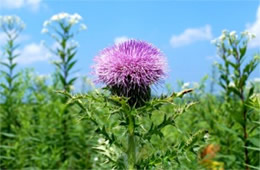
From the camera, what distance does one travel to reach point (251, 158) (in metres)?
3.09

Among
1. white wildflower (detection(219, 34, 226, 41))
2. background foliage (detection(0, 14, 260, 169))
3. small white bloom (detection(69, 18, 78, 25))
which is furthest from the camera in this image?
small white bloom (detection(69, 18, 78, 25))

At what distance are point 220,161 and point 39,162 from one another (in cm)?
160

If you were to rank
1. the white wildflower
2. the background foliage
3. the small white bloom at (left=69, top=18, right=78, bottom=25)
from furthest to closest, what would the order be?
1. the small white bloom at (left=69, top=18, right=78, bottom=25)
2. the white wildflower
3. the background foliage

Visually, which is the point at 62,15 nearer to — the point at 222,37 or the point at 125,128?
the point at 222,37

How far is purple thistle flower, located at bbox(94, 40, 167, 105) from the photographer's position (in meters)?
1.94

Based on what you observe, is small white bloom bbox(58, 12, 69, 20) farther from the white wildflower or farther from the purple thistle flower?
the purple thistle flower

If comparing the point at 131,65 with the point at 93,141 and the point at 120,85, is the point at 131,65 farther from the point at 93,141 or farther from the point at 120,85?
the point at 93,141

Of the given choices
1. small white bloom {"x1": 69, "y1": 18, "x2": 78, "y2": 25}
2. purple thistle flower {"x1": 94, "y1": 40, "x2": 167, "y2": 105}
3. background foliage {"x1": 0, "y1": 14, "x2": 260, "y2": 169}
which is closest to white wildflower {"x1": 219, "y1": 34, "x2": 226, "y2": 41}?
background foliage {"x1": 0, "y1": 14, "x2": 260, "y2": 169}

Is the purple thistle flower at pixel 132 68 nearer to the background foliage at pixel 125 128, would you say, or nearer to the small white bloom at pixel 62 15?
the background foliage at pixel 125 128

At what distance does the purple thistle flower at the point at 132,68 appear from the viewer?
6.38 ft

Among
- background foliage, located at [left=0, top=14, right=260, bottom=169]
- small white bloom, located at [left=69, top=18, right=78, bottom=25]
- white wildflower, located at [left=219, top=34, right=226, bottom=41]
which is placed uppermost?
small white bloom, located at [left=69, top=18, right=78, bottom=25]

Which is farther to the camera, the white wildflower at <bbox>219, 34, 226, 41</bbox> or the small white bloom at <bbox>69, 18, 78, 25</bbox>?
the small white bloom at <bbox>69, 18, 78, 25</bbox>

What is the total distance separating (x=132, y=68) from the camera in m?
1.94

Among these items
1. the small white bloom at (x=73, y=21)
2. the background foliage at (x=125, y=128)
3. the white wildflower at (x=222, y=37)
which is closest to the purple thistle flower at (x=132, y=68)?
the background foliage at (x=125, y=128)
